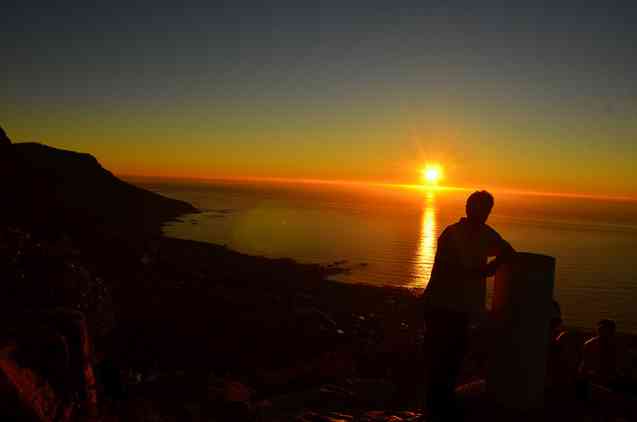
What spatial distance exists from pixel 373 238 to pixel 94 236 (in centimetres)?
5647

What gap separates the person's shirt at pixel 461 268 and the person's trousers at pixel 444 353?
0.14 meters

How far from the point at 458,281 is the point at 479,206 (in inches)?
33.1

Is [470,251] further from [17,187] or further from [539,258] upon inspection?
[17,187]

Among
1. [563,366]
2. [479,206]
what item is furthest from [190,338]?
[479,206]

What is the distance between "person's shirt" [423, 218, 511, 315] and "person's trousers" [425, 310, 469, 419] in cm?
14

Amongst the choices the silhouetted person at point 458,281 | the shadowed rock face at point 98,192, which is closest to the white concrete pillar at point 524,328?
the silhouetted person at point 458,281

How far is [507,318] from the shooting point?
17.2 feet

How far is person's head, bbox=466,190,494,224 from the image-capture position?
4.70 meters

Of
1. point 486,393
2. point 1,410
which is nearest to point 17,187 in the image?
point 1,410

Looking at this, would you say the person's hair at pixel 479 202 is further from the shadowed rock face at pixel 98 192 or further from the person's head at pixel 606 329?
the shadowed rock face at pixel 98 192

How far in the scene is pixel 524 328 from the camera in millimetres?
5160

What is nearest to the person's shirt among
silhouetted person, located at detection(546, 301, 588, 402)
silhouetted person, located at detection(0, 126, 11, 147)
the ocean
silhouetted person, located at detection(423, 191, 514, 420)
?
silhouetted person, located at detection(423, 191, 514, 420)

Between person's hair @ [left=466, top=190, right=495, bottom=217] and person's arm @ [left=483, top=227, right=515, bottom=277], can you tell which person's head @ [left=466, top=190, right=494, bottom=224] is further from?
person's arm @ [left=483, top=227, right=515, bottom=277]

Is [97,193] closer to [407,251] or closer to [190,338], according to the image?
[407,251]
